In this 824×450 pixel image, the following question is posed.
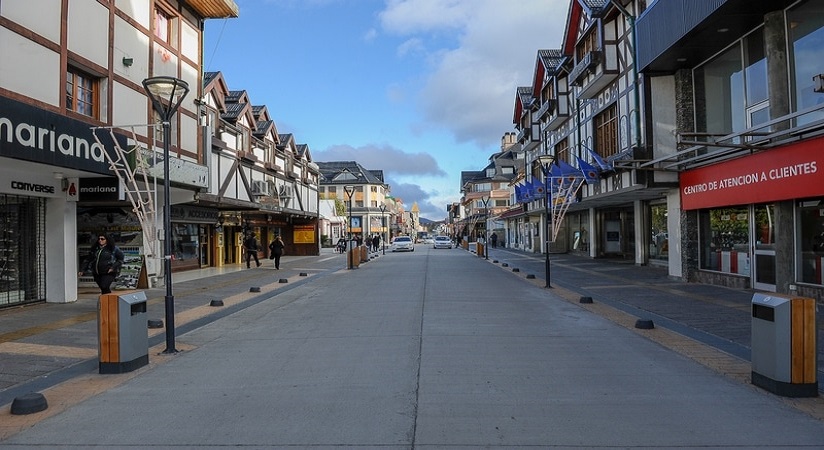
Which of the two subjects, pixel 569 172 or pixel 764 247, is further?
pixel 569 172

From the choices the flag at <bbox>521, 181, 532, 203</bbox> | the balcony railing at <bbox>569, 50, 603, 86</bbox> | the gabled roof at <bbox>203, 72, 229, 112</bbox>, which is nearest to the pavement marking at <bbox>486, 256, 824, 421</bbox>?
the balcony railing at <bbox>569, 50, 603, 86</bbox>

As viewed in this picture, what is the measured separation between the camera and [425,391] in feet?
19.4

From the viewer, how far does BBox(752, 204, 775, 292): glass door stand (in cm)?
1333

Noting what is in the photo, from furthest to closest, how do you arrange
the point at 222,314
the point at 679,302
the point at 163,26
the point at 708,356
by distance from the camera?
the point at 163,26, the point at 679,302, the point at 222,314, the point at 708,356

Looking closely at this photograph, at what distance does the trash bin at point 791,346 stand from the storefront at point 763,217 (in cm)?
664

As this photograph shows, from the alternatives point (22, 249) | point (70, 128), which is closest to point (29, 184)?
point (22, 249)

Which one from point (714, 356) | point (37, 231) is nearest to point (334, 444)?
point (714, 356)

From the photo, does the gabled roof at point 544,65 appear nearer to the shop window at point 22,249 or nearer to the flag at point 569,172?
the flag at point 569,172

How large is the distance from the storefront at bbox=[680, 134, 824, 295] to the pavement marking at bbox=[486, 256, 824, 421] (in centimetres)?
406

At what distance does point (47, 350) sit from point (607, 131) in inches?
762

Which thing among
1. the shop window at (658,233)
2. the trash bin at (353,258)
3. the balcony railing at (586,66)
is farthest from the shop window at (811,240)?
the trash bin at (353,258)

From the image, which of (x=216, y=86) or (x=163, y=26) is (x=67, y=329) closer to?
(x=163, y=26)

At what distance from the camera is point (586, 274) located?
68.1ft

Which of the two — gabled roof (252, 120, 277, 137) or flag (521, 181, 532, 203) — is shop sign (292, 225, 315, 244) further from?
flag (521, 181, 532, 203)
